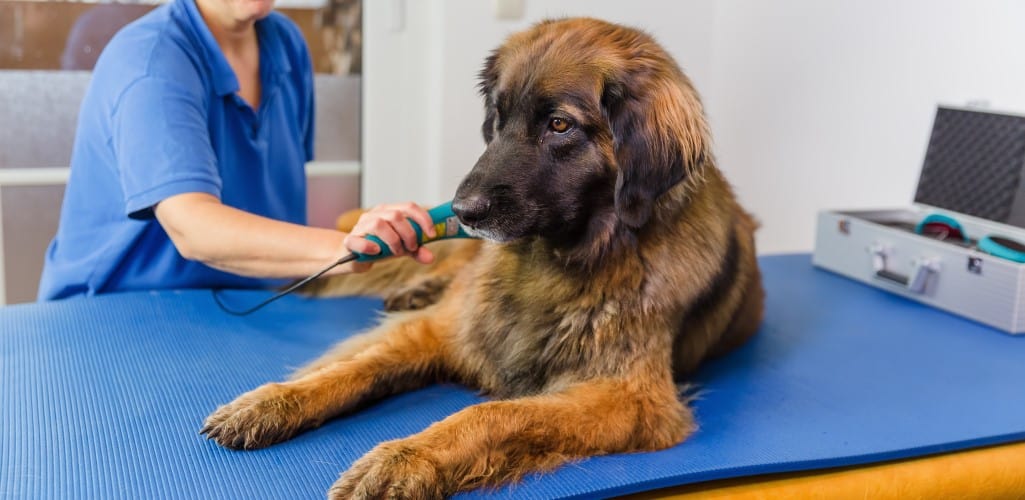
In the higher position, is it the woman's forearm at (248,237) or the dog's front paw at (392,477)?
the woman's forearm at (248,237)

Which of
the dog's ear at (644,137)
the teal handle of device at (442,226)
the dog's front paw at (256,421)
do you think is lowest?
the dog's front paw at (256,421)

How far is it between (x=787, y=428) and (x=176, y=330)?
4.07 feet

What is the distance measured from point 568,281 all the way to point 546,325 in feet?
0.29

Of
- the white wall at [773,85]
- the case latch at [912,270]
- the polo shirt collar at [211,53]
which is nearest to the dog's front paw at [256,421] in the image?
the polo shirt collar at [211,53]

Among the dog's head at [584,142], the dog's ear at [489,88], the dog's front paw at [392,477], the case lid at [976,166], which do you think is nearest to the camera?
the dog's front paw at [392,477]

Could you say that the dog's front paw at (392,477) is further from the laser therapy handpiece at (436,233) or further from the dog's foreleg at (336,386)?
the laser therapy handpiece at (436,233)

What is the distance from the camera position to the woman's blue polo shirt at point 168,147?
171 cm

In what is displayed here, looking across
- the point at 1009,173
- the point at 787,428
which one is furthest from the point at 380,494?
the point at 1009,173

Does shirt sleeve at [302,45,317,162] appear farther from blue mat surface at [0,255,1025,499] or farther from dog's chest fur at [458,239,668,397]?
dog's chest fur at [458,239,668,397]

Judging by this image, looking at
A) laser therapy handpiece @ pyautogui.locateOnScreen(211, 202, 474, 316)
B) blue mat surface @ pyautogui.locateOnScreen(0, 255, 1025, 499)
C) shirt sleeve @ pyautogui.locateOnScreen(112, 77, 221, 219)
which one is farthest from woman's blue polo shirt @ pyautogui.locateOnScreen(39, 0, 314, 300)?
laser therapy handpiece @ pyautogui.locateOnScreen(211, 202, 474, 316)

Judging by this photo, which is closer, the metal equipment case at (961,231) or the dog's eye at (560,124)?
the dog's eye at (560,124)

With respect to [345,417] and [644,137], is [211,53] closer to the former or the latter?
[345,417]

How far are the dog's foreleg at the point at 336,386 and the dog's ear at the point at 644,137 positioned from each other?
0.48 m

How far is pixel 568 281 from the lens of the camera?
5.17 feet
